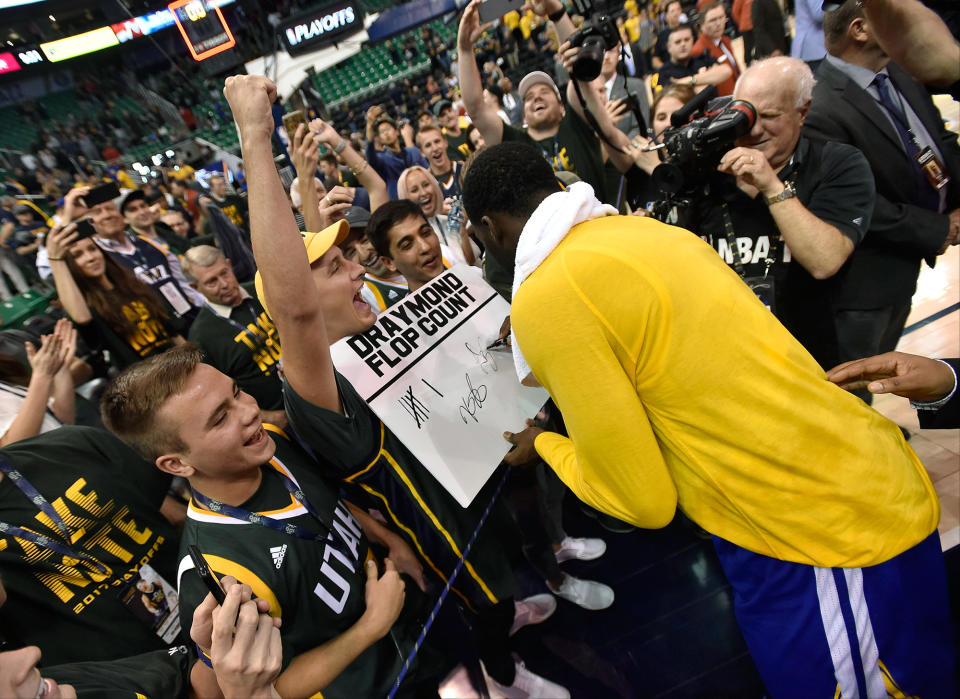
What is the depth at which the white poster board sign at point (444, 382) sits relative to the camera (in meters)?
1.56

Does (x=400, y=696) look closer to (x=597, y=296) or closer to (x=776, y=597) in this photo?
(x=776, y=597)

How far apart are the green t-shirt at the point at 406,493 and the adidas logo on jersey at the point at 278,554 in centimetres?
29

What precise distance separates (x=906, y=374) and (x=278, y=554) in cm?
170

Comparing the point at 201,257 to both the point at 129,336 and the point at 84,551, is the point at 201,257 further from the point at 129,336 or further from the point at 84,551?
the point at 84,551

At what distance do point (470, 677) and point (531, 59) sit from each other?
15.7 meters

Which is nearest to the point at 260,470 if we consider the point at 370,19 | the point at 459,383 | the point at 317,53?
the point at 459,383

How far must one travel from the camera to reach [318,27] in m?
16.2

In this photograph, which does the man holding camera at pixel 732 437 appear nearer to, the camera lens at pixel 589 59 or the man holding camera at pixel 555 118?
the camera lens at pixel 589 59

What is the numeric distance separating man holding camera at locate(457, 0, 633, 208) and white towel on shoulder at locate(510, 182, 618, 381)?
172 cm

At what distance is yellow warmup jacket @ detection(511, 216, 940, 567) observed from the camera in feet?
3.42

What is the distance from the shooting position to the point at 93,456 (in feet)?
6.10

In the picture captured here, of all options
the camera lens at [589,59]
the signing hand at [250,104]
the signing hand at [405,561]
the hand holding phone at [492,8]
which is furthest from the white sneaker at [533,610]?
the hand holding phone at [492,8]
